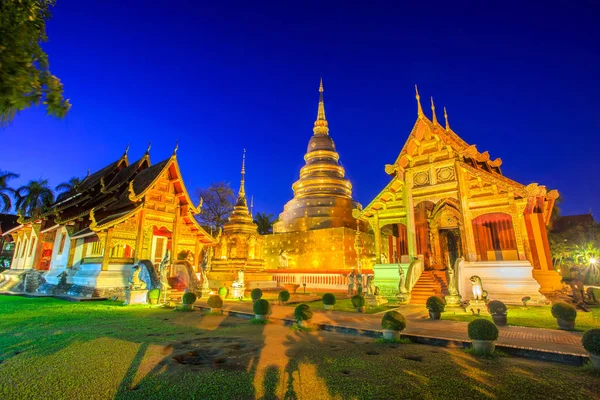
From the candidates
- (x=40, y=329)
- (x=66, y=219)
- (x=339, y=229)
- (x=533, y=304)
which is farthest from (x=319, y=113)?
(x=40, y=329)

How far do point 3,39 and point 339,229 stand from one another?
2457cm

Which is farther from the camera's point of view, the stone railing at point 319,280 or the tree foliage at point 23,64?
the stone railing at point 319,280

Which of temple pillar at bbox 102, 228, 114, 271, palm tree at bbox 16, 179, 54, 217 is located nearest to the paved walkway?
temple pillar at bbox 102, 228, 114, 271

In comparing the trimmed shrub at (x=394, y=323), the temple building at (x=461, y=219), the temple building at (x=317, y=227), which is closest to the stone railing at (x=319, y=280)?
the temple building at (x=317, y=227)

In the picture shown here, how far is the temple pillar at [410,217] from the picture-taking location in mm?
15180

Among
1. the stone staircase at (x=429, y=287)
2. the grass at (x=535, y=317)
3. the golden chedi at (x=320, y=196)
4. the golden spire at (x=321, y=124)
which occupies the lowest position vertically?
the grass at (x=535, y=317)

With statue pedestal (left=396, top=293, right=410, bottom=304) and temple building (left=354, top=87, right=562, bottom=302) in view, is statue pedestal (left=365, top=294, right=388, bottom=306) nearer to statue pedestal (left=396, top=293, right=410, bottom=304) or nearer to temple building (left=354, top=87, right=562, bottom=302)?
statue pedestal (left=396, top=293, right=410, bottom=304)

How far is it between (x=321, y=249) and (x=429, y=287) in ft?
45.0

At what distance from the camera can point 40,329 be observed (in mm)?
7203

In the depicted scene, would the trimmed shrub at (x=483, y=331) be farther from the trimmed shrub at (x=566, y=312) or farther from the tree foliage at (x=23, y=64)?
the tree foliage at (x=23, y=64)

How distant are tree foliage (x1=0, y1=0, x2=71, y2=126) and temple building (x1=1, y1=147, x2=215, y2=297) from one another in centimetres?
1093

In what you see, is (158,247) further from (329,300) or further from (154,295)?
(329,300)

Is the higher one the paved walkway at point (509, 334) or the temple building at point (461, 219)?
the temple building at point (461, 219)

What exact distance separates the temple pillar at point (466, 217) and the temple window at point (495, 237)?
2.32 meters
